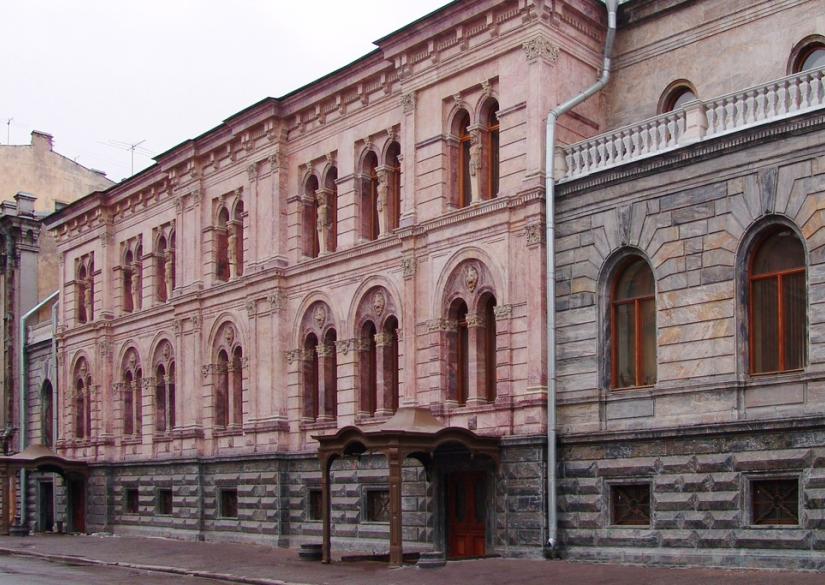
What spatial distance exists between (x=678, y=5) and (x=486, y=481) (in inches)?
440

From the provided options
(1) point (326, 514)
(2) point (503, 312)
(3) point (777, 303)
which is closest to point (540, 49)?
(2) point (503, 312)

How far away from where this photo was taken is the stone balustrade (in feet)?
63.9

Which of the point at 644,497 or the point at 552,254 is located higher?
the point at 552,254

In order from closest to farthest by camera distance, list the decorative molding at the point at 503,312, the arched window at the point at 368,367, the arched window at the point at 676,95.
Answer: the decorative molding at the point at 503,312 → the arched window at the point at 676,95 → the arched window at the point at 368,367

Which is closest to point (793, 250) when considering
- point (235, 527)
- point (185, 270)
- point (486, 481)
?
point (486, 481)

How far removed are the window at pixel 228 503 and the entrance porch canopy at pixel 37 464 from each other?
8.97 m

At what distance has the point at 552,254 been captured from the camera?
23172 mm

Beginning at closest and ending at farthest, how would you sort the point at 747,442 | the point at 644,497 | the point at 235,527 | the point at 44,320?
1. the point at 747,442
2. the point at 644,497
3. the point at 235,527
4. the point at 44,320

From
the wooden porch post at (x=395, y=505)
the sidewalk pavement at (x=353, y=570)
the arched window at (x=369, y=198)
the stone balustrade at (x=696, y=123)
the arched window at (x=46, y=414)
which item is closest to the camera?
the sidewalk pavement at (x=353, y=570)

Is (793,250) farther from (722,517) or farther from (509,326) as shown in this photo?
(509,326)

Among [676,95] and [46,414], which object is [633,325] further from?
[46,414]

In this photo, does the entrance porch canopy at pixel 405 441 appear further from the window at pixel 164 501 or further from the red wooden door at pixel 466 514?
the window at pixel 164 501

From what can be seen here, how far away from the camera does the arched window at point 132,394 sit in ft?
128

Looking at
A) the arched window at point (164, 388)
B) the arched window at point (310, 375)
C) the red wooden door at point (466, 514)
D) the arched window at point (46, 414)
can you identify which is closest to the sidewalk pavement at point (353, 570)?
the red wooden door at point (466, 514)
